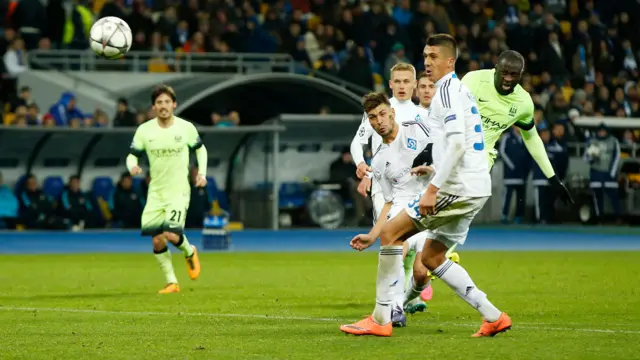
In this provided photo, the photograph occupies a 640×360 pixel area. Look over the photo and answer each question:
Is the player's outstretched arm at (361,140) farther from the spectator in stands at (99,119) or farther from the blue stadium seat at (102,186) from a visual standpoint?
the blue stadium seat at (102,186)

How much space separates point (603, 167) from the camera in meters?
30.2

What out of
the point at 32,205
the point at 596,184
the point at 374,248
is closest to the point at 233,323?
the point at 374,248

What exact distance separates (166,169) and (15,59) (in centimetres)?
1429

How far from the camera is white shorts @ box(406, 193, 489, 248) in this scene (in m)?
9.34

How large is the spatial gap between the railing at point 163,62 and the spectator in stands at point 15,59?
11.9 inches

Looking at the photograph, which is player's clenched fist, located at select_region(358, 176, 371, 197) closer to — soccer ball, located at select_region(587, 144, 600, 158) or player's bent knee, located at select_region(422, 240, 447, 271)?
player's bent knee, located at select_region(422, 240, 447, 271)

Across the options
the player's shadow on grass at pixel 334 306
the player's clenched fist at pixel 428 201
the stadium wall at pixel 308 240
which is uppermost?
the player's clenched fist at pixel 428 201

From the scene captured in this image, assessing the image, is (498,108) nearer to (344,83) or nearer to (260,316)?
(260,316)

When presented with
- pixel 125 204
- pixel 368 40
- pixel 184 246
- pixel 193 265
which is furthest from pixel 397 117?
pixel 368 40

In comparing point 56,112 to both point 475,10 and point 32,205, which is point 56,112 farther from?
point 475,10

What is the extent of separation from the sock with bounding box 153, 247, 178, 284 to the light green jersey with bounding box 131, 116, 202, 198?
0.70 meters

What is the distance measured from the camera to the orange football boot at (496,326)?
9414mm

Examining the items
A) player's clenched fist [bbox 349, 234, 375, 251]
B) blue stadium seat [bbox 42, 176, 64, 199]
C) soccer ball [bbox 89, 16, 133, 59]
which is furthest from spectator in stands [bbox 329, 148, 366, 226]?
player's clenched fist [bbox 349, 234, 375, 251]

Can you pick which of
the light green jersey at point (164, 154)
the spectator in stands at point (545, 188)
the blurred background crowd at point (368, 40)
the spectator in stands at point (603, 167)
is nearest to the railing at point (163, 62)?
the blurred background crowd at point (368, 40)
